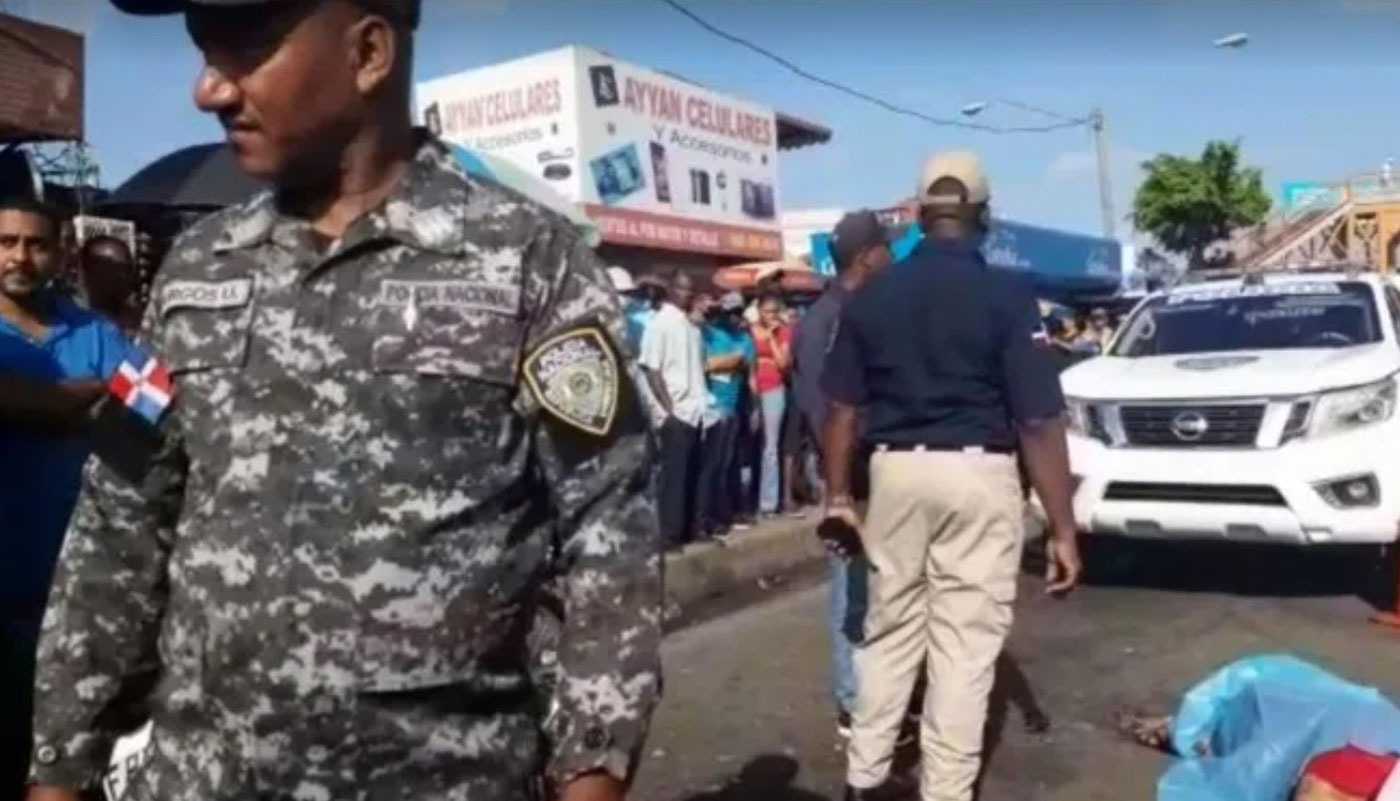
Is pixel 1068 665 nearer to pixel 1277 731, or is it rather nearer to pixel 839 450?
pixel 1277 731

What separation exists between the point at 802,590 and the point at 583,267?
6.99 meters

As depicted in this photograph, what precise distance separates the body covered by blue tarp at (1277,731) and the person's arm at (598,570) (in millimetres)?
2864

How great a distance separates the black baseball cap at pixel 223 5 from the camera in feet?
5.98

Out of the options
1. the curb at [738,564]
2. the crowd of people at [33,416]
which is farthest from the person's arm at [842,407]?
the curb at [738,564]

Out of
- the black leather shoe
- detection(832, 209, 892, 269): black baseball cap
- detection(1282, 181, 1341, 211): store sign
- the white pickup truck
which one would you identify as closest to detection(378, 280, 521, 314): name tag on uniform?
the black leather shoe

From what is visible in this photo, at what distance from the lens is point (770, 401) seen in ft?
34.2

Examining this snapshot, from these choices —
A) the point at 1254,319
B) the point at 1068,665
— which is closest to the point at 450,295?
the point at 1068,665

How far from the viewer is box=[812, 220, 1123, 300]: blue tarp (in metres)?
23.3

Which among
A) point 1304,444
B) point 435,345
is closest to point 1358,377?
point 1304,444

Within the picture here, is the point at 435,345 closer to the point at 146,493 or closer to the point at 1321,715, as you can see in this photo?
the point at 146,493

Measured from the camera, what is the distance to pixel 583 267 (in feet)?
6.34

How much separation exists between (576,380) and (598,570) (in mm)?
217

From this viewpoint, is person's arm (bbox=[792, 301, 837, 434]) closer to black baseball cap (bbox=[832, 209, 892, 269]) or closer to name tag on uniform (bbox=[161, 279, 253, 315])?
black baseball cap (bbox=[832, 209, 892, 269])

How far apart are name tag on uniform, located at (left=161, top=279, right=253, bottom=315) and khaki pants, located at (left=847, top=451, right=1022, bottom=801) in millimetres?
2758
